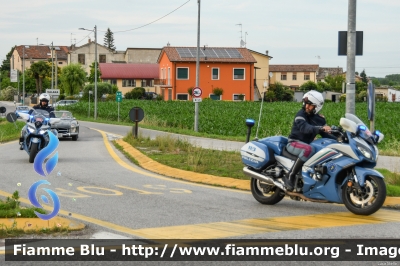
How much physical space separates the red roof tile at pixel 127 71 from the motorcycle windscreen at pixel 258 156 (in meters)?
99.8

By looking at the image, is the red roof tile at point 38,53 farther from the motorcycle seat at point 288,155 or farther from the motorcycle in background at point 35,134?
the motorcycle seat at point 288,155

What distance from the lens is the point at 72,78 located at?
108000 millimetres

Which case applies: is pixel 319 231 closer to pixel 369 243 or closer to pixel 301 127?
pixel 369 243

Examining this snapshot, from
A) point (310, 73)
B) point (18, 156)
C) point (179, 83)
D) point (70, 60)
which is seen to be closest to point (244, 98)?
point (179, 83)

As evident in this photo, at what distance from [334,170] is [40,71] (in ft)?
364

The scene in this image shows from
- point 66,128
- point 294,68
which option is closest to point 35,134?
point 66,128

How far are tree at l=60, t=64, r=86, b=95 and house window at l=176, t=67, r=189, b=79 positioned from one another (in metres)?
26.4

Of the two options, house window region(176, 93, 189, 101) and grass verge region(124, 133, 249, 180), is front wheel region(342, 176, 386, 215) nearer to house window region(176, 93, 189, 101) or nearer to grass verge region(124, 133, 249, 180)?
grass verge region(124, 133, 249, 180)

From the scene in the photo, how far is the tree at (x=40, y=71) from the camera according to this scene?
117 meters

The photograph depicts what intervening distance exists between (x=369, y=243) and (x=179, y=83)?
78268mm

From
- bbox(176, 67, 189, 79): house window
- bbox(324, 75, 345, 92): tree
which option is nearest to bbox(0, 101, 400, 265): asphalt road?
bbox(176, 67, 189, 79): house window

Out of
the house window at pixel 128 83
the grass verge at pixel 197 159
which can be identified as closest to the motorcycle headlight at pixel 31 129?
the grass verge at pixel 197 159

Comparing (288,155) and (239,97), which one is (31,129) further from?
(239,97)

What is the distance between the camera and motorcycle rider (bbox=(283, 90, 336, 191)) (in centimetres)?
1057
